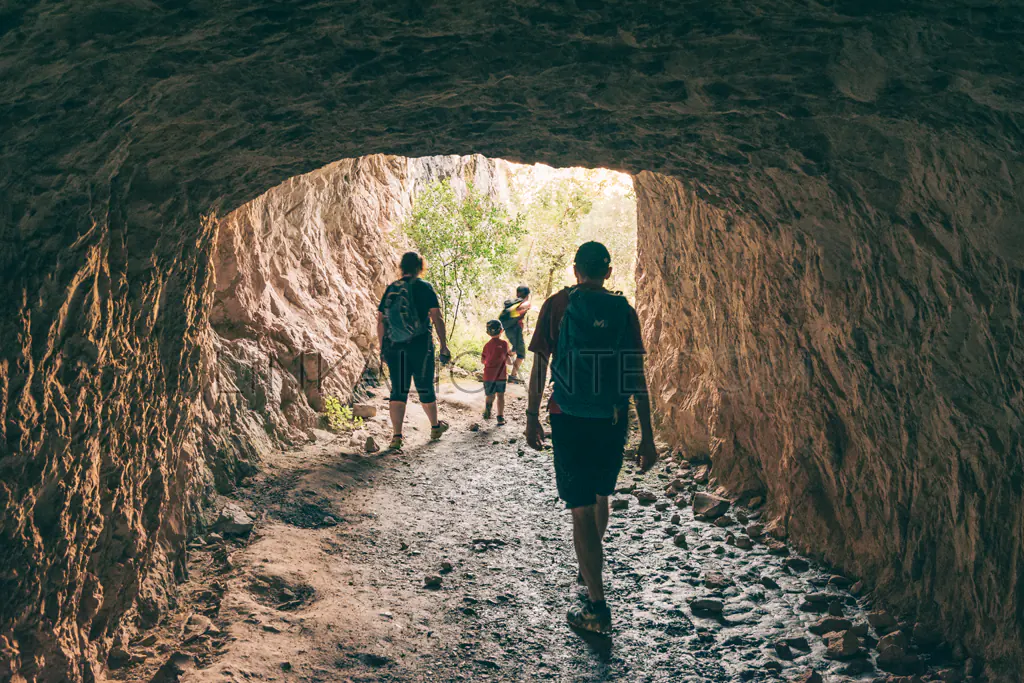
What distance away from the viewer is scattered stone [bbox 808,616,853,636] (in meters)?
3.30

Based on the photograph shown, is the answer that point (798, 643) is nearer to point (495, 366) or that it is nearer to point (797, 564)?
point (797, 564)

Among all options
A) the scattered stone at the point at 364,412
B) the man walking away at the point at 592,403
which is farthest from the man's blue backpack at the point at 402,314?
the man walking away at the point at 592,403

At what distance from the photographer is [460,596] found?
3.81m

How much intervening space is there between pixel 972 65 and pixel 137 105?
9.14 feet

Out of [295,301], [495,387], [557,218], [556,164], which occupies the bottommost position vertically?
[495,387]

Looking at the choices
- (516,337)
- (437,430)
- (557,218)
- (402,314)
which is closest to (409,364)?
(402,314)

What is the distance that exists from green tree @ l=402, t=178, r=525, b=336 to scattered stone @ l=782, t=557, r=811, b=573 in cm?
981

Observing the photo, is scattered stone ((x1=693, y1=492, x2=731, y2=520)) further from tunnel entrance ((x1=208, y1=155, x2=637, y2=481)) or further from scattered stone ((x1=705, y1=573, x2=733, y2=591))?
tunnel entrance ((x1=208, y1=155, x2=637, y2=481))

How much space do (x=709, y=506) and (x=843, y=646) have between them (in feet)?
6.21

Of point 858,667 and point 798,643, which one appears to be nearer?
point 858,667

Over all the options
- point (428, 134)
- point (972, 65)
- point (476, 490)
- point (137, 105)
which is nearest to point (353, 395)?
point (476, 490)

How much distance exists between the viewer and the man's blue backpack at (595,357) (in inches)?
136

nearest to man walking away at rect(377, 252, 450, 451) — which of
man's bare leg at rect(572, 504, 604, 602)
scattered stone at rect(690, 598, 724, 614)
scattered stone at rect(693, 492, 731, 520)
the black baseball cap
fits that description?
scattered stone at rect(693, 492, 731, 520)

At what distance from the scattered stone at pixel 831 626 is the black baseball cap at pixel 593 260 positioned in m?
2.20
